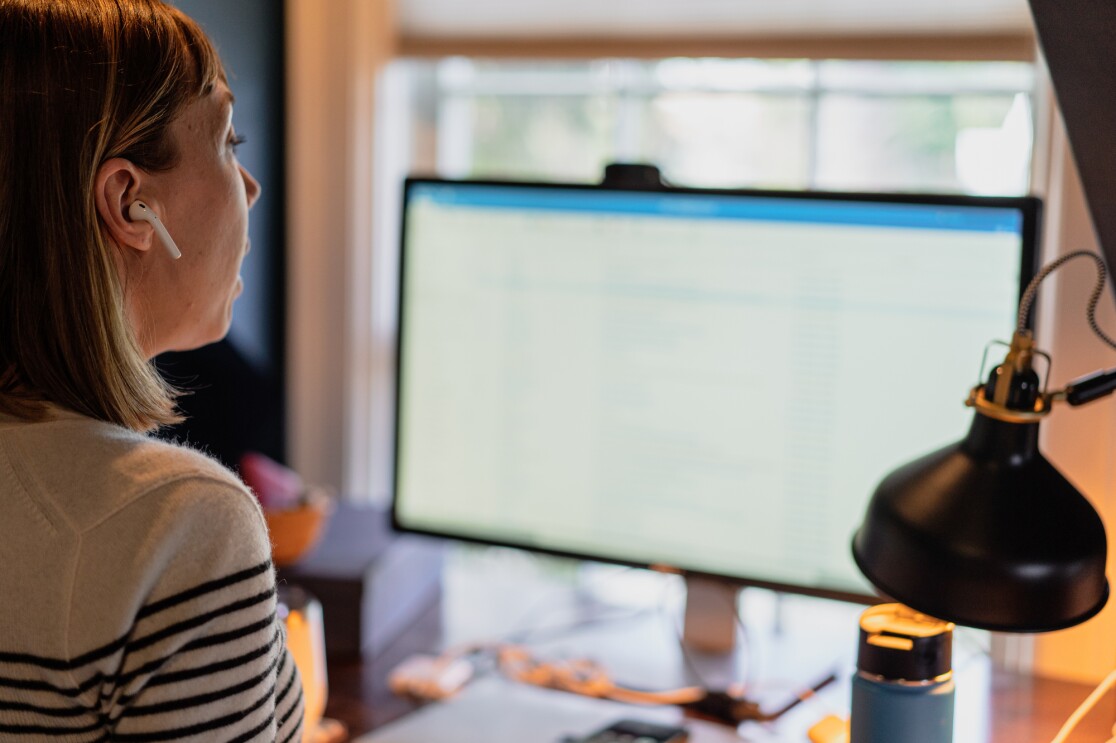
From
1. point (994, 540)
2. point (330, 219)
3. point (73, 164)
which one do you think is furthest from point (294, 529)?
point (994, 540)

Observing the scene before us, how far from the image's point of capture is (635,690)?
1111 mm

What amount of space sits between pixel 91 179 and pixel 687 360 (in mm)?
596

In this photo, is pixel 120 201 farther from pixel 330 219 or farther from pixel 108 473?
pixel 330 219

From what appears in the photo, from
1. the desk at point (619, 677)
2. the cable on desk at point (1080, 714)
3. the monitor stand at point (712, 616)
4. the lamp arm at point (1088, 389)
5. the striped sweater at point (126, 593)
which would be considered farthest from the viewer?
the monitor stand at point (712, 616)

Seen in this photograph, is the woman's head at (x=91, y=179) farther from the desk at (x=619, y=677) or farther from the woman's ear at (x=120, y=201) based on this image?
the desk at (x=619, y=677)

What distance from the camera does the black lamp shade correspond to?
674 mm

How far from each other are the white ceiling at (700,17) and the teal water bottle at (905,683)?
76cm

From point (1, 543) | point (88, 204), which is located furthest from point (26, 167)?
point (1, 543)

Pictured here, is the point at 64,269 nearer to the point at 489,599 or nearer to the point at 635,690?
the point at 635,690

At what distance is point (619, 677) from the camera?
3.76 feet

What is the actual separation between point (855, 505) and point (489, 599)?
49 cm

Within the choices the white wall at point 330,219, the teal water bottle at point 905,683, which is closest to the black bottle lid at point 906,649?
the teal water bottle at point 905,683

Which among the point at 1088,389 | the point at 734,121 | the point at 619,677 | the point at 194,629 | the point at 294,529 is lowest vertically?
the point at 619,677

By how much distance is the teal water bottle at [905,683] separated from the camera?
2.52 feet
